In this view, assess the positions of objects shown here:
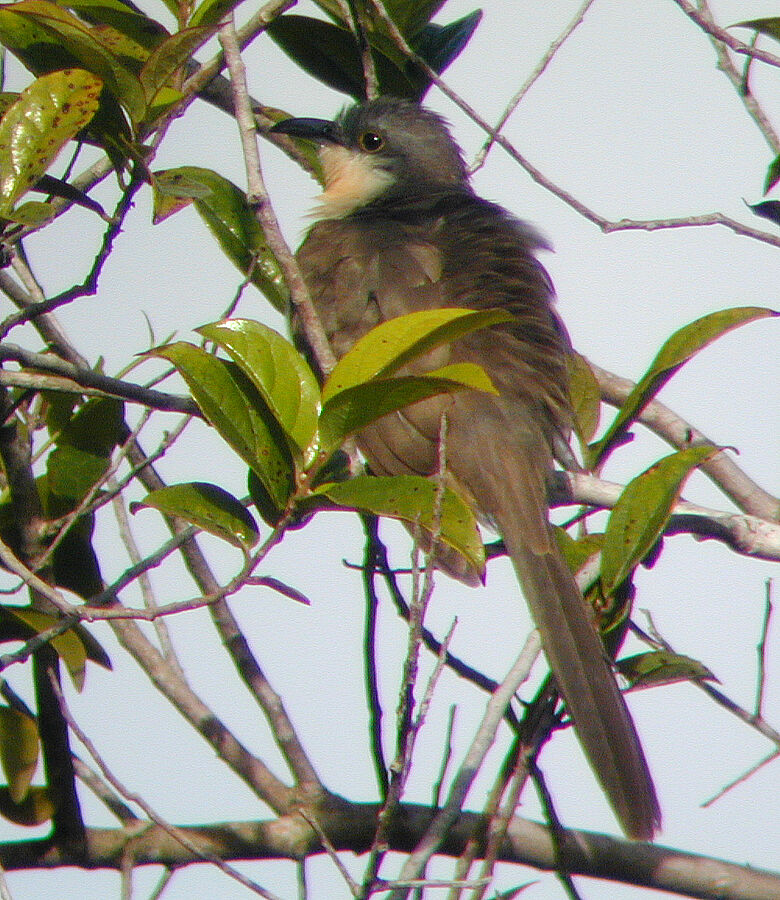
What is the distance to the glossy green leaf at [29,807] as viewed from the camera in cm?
271

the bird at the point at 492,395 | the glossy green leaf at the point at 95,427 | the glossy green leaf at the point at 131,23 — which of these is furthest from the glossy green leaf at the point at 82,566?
the glossy green leaf at the point at 131,23

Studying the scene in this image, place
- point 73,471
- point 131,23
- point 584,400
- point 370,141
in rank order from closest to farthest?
point 131,23 < point 73,471 < point 584,400 < point 370,141

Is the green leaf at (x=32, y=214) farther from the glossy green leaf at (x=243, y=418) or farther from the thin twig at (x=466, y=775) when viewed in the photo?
the thin twig at (x=466, y=775)

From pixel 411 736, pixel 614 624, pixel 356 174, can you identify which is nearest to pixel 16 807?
pixel 411 736

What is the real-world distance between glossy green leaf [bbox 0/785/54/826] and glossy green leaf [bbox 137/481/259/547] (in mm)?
896

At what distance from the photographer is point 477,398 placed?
343 centimetres

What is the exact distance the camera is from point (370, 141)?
5008 millimetres

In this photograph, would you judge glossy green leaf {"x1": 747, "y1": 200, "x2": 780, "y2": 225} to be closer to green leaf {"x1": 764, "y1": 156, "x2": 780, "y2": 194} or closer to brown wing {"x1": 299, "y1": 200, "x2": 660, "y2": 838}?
green leaf {"x1": 764, "y1": 156, "x2": 780, "y2": 194}

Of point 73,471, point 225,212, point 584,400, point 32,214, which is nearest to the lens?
point 32,214

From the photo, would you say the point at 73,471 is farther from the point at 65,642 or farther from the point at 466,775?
the point at 466,775

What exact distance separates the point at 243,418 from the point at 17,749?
1081mm

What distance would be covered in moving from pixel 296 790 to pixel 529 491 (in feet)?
3.29

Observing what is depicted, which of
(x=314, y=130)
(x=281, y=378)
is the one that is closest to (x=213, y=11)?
(x=281, y=378)

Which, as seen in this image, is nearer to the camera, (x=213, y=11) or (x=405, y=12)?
(x=213, y=11)
